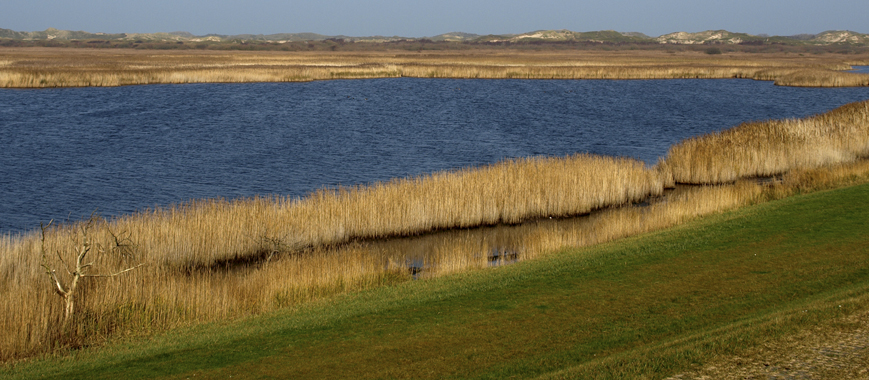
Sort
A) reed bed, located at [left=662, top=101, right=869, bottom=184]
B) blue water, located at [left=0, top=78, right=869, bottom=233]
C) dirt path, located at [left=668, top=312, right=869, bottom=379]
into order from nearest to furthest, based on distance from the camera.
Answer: dirt path, located at [left=668, top=312, right=869, bottom=379] < reed bed, located at [left=662, top=101, right=869, bottom=184] < blue water, located at [left=0, top=78, right=869, bottom=233]

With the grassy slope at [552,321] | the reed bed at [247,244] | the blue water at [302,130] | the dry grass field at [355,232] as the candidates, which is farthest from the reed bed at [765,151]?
the grassy slope at [552,321]

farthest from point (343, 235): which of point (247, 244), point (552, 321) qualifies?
point (552, 321)

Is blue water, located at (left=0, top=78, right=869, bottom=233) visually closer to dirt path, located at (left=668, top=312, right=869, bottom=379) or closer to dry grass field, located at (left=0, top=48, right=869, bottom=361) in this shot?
dry grass field, located at (left=0, top=48, right=869, bottom=361)

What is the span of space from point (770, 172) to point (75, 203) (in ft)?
65.9

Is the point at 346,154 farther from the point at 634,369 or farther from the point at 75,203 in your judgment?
the point at 634,369

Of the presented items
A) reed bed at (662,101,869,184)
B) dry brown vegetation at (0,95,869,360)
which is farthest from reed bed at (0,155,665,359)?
reed bed at (662,101,869,184)

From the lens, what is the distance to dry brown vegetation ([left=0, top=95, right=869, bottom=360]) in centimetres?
1022

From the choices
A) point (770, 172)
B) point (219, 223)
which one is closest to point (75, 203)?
point (219, 223)

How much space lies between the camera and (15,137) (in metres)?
31.8

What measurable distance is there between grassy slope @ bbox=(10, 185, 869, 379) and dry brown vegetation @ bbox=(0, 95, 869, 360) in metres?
0.86

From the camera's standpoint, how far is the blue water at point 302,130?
23188mm

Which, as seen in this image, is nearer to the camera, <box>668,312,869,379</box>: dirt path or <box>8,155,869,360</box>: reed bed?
<box>668,312,869,379</box>: dirt path

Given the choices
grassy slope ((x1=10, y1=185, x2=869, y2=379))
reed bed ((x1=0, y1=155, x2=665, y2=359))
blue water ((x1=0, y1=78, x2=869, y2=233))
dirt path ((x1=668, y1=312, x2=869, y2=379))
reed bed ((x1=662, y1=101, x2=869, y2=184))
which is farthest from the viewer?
blue water ((x1=0, y1=78, x2=869, y2=233))

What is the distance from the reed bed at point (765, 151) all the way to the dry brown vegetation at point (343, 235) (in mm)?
66
